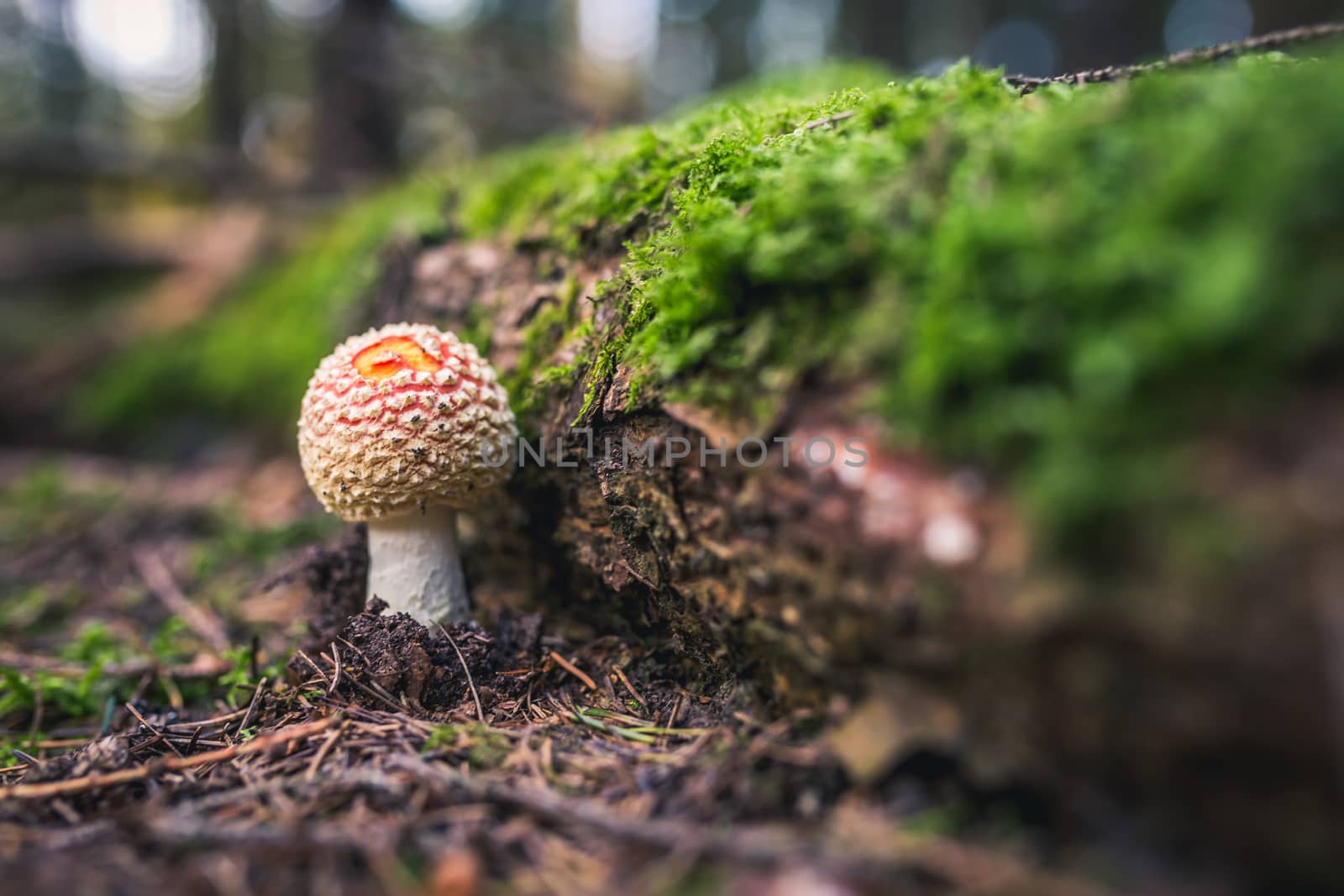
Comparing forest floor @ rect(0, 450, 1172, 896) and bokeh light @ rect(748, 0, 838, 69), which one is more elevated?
bokeh light @ rect(748, 0, 838, 69)

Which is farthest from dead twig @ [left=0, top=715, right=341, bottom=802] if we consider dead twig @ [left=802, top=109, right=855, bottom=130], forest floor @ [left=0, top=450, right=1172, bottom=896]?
dead twig @ [left=802, top=109, right=855, bottom=130]

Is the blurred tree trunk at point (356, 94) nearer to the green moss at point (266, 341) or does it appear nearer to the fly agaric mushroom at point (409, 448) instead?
the green moss at point (266, 341)

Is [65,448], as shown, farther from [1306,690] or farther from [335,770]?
[1306,690]

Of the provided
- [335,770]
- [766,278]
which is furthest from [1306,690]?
[335,770]

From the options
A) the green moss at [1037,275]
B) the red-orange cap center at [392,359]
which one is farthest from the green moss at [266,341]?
the green moss at [1037,275]

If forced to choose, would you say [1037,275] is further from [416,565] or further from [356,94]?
[356,94]

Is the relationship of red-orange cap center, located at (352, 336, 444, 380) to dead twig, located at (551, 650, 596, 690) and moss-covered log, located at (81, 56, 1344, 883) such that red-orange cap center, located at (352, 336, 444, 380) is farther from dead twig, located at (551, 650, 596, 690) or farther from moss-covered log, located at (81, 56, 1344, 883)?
dead twig, located at (551, 650, 596, 690)
